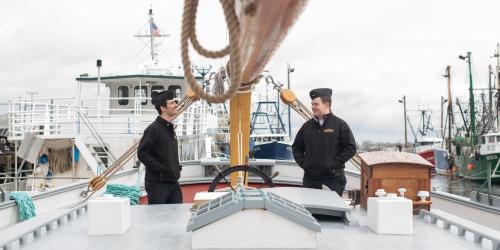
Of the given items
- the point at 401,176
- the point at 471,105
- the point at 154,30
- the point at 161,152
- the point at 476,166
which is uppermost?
the point at 154,30

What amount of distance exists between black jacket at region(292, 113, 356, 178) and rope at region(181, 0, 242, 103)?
3.22 metres

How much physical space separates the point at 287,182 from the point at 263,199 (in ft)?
23.4

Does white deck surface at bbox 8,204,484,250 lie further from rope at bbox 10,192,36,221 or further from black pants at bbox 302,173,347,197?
rope at bbox 10,192,36,221

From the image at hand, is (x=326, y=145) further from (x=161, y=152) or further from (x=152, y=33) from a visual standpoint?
(x=152, y=33)

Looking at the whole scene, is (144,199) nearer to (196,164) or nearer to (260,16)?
(196,164)

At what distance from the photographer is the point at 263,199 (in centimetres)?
278

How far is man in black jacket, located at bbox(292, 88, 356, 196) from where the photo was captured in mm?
4910

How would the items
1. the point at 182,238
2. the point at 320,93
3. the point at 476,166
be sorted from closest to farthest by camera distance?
1. the point at 182,238
2. the point at 320,93
3. the point at 476,166

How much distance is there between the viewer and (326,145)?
194 inches

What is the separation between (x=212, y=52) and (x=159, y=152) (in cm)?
337

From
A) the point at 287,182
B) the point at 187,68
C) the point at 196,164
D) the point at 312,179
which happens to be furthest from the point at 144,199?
the point at 187,68

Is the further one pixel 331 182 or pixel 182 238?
pixel 331 182

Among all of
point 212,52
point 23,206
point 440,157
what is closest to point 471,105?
point 440,157

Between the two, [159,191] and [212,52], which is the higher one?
[212,52]
